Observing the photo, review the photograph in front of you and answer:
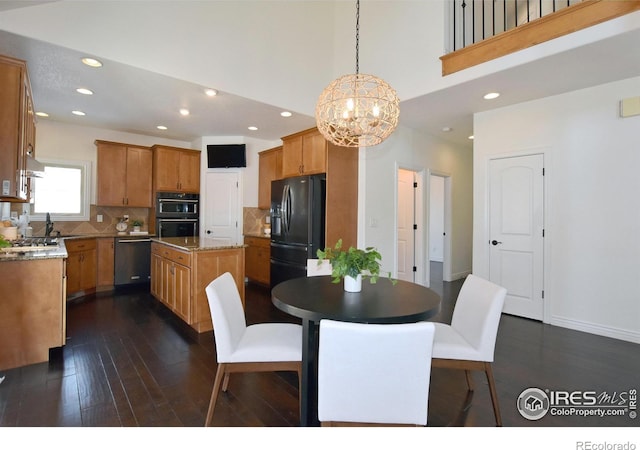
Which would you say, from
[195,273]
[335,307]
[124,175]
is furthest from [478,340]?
[124,175]

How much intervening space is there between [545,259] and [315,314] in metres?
3.38

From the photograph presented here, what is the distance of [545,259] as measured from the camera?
3.60 m

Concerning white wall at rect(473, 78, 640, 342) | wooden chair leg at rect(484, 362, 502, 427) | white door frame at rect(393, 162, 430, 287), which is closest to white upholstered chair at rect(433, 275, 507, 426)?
wooden chair leg at rect(484, 362, 502, 427)

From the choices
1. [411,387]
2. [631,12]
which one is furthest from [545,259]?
[411,387]

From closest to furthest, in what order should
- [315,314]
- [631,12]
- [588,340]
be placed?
[315,314], [631,12], [588,340]

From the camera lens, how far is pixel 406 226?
555cm

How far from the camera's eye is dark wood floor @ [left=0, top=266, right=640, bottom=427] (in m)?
1.83

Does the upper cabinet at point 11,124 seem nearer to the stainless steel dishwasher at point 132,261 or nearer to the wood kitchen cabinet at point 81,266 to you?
the wood kitchen cabinet at point 81,266

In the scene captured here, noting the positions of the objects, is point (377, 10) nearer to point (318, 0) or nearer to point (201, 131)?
point (318, 0)

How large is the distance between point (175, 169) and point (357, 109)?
164 inches

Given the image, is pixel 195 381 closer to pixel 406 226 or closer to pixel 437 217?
pixel 406 226
